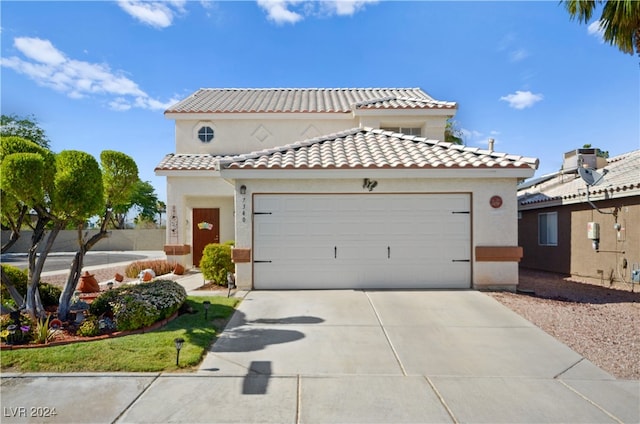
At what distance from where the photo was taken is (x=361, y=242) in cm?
1004

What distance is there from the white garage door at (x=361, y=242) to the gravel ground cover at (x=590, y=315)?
162 centimetres

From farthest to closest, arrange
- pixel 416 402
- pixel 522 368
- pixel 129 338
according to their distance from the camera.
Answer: pixel 129 338, pixel 522 368, pixel 416 402

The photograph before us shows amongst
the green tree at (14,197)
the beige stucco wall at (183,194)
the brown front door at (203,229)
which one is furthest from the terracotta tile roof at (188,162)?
the green tree at (14,197)

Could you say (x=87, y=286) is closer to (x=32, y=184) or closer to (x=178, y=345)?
(x=32, y=184)

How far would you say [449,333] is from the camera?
21.7 feet

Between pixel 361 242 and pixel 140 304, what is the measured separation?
5546 millimetres

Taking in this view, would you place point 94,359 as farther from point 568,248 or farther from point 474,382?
point 568,248

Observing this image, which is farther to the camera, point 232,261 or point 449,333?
point 232,261

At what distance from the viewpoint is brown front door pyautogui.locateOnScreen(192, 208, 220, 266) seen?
1490 cm

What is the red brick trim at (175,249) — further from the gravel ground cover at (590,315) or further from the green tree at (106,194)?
the green tree at (106,194)

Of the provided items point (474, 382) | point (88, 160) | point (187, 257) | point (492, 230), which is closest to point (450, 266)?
point (492, 230)

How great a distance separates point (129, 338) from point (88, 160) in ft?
10.1

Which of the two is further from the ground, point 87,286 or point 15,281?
point 15,281

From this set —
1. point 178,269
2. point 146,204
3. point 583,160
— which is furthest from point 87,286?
point 146,204
